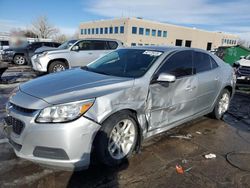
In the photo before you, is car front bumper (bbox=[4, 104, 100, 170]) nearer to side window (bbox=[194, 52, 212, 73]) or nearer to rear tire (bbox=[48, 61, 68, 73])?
side window (bbox=[194, 52, 212, 73])

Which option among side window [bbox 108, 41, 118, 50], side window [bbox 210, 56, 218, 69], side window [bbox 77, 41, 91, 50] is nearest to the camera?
side window [bbox 210, 56, 218, 69]

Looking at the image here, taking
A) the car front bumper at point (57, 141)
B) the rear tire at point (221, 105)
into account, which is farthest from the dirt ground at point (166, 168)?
the rear tire at point (221, 105)

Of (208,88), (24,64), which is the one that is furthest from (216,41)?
(208,88)

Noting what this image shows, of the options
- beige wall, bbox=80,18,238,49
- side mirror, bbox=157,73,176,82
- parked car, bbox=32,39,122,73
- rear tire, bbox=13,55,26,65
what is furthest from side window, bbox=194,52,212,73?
beige wall, bbox=80,18,238,49

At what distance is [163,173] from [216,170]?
0.77 metres

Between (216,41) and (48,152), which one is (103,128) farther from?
(216,41)

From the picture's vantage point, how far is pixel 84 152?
2701mm

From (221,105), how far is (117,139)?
3231 millimetres

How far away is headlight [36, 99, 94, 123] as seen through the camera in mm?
2602

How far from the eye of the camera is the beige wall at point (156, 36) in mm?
52031

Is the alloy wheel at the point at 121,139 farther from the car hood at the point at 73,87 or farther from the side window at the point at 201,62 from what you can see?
the side window at the point at 201,62

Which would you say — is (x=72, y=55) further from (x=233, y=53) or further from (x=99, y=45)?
(x=233, y=53)

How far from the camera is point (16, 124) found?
2.77 metres

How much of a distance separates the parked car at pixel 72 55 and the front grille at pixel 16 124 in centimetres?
716
